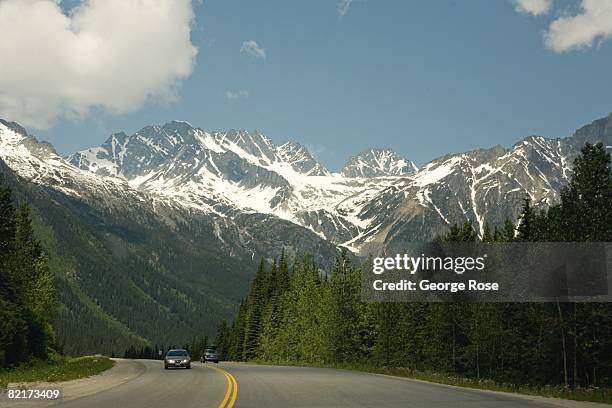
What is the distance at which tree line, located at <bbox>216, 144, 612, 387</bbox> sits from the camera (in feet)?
153

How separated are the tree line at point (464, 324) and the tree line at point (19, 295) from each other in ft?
114

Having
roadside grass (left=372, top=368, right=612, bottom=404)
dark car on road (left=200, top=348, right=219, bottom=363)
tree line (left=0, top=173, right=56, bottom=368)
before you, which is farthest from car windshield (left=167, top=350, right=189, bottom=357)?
dark car on road (left=200, top=348, right=219, bottom=363)

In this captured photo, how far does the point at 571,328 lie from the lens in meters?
46.2

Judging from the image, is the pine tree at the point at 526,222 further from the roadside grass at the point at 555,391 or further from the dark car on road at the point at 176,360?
the dark car on road at the point at 176,360

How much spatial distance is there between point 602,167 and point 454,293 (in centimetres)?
2308

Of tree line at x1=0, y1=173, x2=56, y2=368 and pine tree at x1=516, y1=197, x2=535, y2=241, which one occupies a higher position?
pine tree at x1=516, y1=197, x2=535, y2=241

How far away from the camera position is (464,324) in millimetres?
63344

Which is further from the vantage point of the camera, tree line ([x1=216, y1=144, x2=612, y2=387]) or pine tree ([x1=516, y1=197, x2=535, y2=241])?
pine tree ([x1=516, y1=197, x2=535, y2=241])

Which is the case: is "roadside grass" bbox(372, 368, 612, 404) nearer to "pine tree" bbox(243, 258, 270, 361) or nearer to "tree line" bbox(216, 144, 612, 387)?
"tree line" bbox(216, 144, 612, 387)

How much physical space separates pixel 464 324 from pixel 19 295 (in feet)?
135

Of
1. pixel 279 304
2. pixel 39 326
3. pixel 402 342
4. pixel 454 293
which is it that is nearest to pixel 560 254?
pixel 454 293

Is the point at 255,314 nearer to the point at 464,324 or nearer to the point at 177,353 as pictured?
the point at 464,324

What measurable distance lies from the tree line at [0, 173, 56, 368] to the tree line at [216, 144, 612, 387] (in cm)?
3470

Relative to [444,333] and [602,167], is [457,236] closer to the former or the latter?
[444,333]
